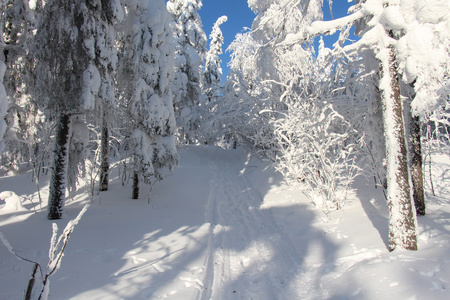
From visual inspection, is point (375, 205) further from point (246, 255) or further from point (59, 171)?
point (59, 171)

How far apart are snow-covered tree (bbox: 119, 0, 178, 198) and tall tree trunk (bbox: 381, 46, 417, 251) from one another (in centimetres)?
718

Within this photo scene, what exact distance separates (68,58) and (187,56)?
15.2m

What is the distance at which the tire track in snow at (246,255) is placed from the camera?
4379 millimetres

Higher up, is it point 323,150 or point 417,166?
point 323,150

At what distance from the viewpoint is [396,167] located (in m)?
4.62

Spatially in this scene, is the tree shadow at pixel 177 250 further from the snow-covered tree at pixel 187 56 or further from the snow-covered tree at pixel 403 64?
the snow-covered tree at pixel 187 56

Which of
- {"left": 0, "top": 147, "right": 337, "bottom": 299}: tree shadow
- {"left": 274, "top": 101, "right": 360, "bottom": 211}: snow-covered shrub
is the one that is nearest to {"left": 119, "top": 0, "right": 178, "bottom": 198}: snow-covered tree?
{"left": 0, "top": 147, "right": 337, "bottom": 299}: tree shadow

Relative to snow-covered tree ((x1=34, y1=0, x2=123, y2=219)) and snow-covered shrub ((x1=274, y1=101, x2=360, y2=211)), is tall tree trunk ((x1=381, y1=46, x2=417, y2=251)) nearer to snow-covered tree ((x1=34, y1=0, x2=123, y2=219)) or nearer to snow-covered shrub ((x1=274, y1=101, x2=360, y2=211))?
snow-covered shrub ((x1=274, y1=101, x2=360, y2=211))

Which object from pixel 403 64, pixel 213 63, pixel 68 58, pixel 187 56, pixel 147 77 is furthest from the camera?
pixel 213 63

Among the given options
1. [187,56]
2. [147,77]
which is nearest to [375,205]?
[147,77]

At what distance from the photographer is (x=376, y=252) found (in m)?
4.83

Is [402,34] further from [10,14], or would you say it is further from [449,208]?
[10,14]

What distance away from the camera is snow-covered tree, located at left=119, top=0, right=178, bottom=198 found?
9367 millimetres

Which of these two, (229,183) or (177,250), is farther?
(229,183)
